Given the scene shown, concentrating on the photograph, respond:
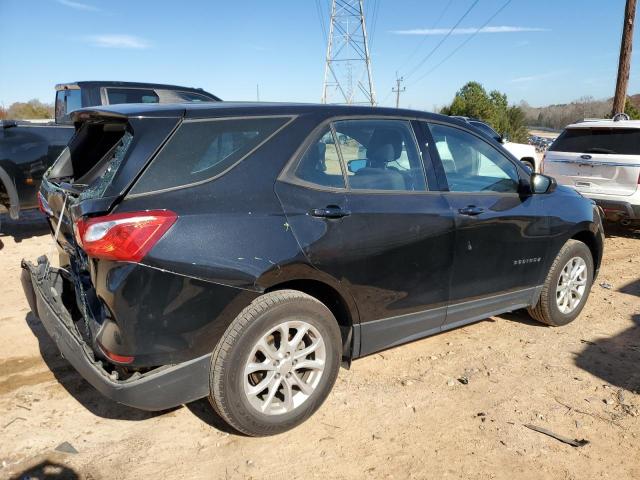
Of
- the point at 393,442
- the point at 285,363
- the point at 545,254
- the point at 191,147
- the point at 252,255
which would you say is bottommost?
the point at 393,442

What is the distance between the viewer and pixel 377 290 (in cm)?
311

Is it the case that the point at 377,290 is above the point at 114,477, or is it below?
above

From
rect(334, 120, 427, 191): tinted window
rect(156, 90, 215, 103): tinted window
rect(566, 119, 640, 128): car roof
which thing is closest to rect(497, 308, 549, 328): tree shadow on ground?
rect(334, 120, 427, 191): tinted window

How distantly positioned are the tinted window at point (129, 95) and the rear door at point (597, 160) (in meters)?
6.34

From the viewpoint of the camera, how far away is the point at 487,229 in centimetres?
363

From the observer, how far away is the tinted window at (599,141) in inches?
288

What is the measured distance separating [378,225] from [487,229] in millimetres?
1006

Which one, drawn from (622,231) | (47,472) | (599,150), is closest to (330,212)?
(47,472)

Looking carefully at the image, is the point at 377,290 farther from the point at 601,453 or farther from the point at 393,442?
the point at 601,453

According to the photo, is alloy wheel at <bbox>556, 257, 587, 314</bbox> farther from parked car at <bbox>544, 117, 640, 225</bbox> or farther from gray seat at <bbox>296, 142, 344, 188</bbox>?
parked car at <bbox>544, 117, 640, 225</bbox>

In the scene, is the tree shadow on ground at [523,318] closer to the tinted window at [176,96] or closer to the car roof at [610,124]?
the car roof at [610,124]

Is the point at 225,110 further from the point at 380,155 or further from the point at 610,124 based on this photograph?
the point at 610,124

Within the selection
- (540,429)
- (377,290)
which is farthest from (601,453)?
(377,290)

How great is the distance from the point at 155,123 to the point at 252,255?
801 mm
